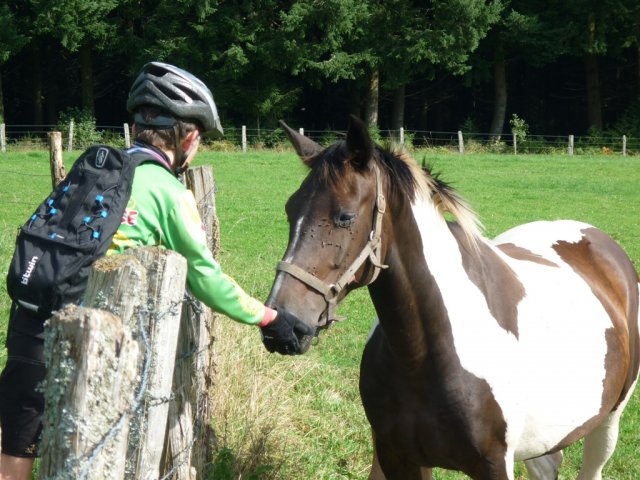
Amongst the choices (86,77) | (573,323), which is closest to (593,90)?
(86,77)

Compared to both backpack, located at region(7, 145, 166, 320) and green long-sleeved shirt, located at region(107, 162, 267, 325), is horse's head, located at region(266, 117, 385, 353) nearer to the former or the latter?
green long-sleeved shirt, located at region(107, 162, 267, 325)

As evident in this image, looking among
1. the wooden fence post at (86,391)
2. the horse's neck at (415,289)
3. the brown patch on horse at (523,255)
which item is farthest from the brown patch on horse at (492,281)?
the wooden fence post at (86,391)

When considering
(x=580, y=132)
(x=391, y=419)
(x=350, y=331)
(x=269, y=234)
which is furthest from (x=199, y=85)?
(x=580, y=132)

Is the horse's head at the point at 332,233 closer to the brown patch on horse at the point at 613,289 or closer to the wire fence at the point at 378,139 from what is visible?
the brown patch on horse at the point at 613,289

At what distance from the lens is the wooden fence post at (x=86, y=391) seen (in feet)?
5.55

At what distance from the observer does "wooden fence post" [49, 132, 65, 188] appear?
6.18m

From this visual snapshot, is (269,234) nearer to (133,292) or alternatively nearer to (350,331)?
(350,331)

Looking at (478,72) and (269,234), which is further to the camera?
(478,72)

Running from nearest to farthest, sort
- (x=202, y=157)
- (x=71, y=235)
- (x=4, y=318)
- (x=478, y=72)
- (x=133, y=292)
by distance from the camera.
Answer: (x=133, y=292), (x=71, y=235), (x=4, y=318), (x=202, y=157), (x=478, y=72)

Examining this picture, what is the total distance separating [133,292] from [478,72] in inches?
1411

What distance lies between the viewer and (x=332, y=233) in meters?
2.85


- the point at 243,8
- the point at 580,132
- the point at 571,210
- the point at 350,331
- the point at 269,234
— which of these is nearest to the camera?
the point at 350,331

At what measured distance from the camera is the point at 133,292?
205 cm

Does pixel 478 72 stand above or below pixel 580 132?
above
